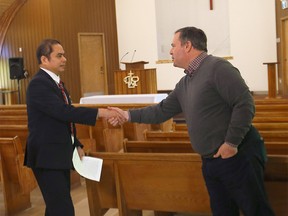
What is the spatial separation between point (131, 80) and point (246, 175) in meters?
7.10

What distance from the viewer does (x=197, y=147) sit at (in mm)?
2469

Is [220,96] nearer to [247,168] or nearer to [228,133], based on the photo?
Answer: [228,133]

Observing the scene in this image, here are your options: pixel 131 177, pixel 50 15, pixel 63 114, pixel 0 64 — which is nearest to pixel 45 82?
pixel 63 114

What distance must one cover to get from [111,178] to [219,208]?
3.32 ft

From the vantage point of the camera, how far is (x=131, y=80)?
30.7ft

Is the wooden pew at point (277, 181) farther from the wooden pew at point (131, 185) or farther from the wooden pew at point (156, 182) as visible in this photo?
the wooden pew at point (156, 182)

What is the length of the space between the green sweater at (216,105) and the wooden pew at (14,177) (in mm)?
2006

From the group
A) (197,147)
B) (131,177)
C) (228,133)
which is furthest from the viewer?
(131,177)

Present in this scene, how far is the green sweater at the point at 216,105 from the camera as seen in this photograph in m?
2.28

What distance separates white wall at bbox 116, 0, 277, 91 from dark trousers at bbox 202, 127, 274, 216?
9.81 metres

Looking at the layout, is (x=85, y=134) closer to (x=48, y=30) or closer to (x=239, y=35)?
(x=48, y=30)

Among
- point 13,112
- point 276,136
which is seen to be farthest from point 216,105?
point 13,112

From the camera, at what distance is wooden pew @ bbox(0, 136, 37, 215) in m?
3.97

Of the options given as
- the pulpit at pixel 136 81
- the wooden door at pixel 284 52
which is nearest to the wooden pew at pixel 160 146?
the pulpit at pixel 136 81
